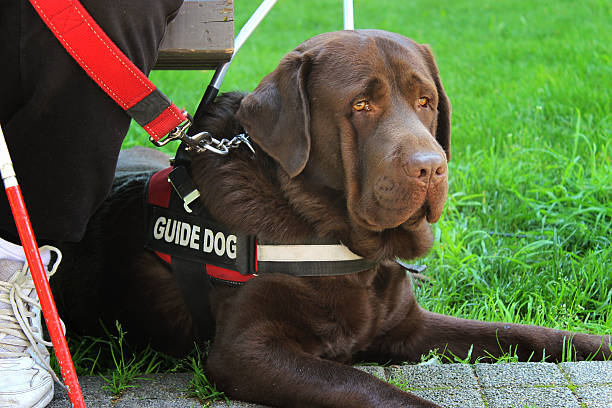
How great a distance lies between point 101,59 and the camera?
1.87 meters

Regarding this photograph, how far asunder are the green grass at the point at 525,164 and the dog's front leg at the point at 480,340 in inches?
10.2

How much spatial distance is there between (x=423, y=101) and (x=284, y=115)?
42 cm

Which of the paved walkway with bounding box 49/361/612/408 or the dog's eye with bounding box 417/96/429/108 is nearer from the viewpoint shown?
the paved walkway with bounding box 49/361/612/408

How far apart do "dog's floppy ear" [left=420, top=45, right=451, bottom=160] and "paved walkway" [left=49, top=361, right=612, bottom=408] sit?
2.36 ft

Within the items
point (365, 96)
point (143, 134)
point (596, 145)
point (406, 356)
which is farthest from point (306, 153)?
point (143, 134)

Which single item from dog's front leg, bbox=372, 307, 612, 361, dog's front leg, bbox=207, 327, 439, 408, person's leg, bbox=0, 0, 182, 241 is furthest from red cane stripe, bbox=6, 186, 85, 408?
dog's front leg, bbox=372, 307, 612, 361

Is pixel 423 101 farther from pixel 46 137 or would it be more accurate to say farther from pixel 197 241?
pixel 46 137

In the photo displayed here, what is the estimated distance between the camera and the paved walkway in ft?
6.37

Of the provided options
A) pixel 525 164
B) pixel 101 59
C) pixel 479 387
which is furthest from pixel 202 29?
pixel 525 164

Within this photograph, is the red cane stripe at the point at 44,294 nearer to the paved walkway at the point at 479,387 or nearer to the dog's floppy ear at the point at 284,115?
the paved walkway at the point at 479,387

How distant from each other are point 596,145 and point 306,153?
2434mm

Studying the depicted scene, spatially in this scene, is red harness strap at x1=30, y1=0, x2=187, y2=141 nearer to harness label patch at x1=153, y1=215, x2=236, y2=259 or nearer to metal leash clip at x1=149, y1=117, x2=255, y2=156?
metal leash clip at x1=149, y1=117, x2=255, y2=156

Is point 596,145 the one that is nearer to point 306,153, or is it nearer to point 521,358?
point 521,358

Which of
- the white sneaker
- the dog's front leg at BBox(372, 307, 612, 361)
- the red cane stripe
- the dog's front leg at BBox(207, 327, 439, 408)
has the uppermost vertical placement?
the red cane stripe
